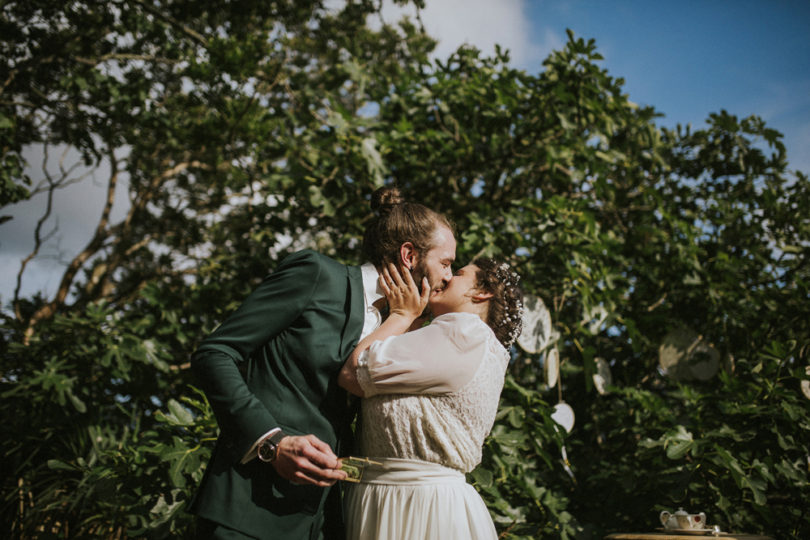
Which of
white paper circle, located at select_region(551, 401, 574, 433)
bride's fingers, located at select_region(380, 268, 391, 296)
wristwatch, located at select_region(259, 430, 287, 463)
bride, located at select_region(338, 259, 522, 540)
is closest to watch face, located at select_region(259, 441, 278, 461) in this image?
wristwatch, located at select_region(259, 430, 287, 463)

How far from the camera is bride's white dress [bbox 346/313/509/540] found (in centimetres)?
153

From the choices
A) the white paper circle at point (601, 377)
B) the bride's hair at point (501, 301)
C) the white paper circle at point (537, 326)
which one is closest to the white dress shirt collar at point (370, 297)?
the bride's hair at point (501, 301)

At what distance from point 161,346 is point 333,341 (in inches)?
100

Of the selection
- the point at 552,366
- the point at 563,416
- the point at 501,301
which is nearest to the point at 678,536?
the point at 563,416

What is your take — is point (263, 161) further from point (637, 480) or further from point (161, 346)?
point (637, 480)

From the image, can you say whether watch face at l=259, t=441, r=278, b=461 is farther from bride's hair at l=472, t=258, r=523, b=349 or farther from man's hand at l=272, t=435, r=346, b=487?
bride's hair at l=472, t=258, r=523, b=349

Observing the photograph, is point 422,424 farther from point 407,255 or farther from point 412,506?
point 407,255

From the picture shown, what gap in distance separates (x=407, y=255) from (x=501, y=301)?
14.2 inches

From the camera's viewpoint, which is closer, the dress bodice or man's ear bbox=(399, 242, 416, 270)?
the dress bodice

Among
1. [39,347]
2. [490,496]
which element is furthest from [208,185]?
[490,496]

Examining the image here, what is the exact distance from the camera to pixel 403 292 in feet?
5.82

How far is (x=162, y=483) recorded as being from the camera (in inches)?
101

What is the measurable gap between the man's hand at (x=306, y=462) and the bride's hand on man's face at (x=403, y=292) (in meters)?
0.51

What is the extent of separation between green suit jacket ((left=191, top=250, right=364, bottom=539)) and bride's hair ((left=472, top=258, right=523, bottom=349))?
44cm
